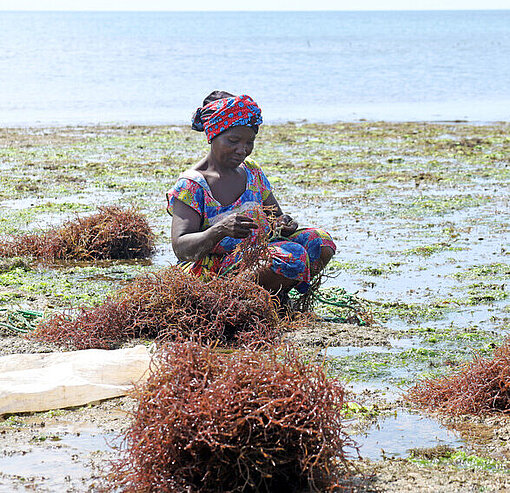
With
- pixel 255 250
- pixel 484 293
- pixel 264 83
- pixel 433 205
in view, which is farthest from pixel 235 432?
pixel 264 83

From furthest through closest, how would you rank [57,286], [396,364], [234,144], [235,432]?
[57,286] < [234,144] < [396,364] < [235,432]

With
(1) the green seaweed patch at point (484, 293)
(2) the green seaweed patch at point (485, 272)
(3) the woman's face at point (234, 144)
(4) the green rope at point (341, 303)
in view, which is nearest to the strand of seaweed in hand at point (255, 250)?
(3) the woman's face at point (234, 144)

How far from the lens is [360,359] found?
4.52m

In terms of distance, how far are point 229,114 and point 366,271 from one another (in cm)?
222

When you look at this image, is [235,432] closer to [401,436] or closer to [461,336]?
[401,436]

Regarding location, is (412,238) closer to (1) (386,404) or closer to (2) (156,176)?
(1) (386,404)

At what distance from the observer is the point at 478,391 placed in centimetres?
373

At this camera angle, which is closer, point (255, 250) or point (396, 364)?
point (396, 364)

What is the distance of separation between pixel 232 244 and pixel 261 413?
7.63 ft

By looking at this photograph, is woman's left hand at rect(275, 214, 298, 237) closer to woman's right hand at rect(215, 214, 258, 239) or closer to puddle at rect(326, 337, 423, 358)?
woman's right hand at rect(215, 214, 258, 239)

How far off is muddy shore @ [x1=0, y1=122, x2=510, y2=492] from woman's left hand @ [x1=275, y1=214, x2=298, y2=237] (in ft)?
1.98

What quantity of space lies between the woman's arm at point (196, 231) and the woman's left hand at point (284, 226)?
403 mm

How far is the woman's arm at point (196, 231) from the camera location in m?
4.64

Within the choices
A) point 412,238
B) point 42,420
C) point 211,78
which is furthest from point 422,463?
point 211,78
